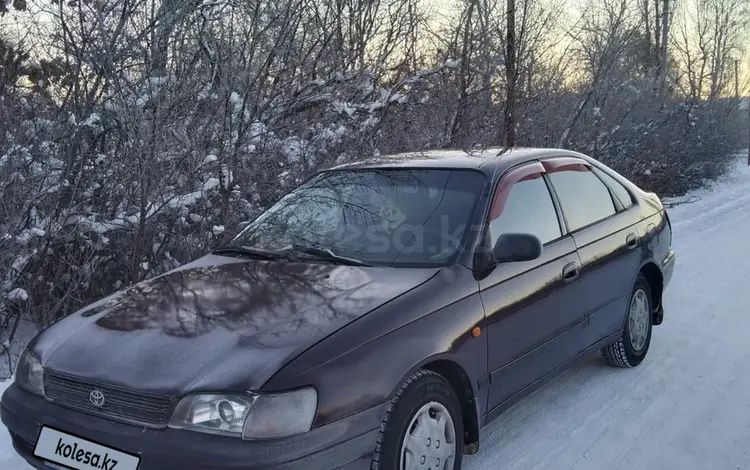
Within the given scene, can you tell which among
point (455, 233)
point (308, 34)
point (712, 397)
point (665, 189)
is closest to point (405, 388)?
point (455, 233)

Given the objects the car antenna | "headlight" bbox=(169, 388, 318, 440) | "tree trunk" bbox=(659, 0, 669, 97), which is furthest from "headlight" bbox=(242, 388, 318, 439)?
"tree trunk" bbox=(659, 0, 669, 97)

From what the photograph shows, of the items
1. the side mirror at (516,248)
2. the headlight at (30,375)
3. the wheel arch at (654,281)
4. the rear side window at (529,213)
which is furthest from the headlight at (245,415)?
the wheel arch at (654,281)

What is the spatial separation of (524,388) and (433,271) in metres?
0.89

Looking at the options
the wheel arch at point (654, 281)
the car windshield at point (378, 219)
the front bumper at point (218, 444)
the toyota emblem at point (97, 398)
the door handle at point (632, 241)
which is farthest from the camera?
the wheel arch at point (654, 281)

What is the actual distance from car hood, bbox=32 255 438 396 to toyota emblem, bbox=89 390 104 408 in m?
0.05

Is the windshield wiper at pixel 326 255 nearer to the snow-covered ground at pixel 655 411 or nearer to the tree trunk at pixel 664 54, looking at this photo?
the snow-covered ground at pixel 655 411

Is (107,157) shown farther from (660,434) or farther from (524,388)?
(660,434)

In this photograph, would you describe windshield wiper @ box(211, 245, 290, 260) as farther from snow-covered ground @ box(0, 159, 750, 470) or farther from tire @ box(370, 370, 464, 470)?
snow-covered ground @ box(0, 159, 750, 470)

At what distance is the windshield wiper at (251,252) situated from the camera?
3451 millimetres

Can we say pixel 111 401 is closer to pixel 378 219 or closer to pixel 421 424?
pixel 421 424

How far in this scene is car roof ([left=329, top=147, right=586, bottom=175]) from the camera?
12.1ft

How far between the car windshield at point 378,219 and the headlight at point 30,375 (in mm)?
1220

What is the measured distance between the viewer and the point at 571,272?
3775 mm

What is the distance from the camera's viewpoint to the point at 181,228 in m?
6.09
